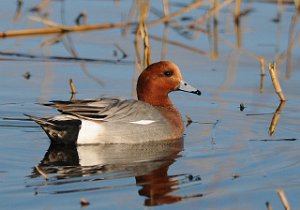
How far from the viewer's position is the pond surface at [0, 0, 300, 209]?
6957mm

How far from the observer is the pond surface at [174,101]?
22.8 ft

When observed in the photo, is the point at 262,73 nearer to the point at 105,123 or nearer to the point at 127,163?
the point at 105,123

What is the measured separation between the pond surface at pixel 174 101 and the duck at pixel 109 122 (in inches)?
4.7

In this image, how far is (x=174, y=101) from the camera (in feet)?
33.7

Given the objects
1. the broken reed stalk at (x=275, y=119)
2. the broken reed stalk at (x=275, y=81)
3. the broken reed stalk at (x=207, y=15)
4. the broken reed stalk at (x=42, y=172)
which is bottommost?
the broken reed stalk at (x=275, y=119)

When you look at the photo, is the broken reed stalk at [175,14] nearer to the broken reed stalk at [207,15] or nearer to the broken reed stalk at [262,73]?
the broken reed stalk at [207,15]

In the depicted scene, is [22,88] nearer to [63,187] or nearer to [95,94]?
[95,94]

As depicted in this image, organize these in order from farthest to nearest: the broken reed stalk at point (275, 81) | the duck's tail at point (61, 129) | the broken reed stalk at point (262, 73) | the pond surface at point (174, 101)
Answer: the broken reed stalk at point (262, 73), the broken reed stalk at point (275, 81), the duck's tail at point (61, 129), the pond surface at point (174, 101)

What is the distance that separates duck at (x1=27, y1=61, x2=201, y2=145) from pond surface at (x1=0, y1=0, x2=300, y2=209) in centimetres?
12

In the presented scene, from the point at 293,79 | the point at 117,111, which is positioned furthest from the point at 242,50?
the point at 117,111

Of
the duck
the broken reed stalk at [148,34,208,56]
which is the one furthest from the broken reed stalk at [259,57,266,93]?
the duck

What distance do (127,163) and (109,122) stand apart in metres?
0.91

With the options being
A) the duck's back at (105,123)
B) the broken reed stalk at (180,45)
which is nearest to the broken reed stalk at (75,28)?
Answer: the broken reed stalk at (180,45)

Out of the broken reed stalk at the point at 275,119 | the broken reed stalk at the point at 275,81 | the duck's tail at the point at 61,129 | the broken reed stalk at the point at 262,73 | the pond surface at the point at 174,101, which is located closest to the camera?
the pond surface at the point at 174,101
